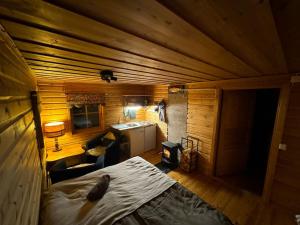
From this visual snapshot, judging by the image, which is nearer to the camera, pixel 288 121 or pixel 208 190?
pixel 288 121

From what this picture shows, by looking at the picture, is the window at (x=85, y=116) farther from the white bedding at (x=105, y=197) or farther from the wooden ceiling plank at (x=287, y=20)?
the wooden ceiling plank at (x=287, y=20)

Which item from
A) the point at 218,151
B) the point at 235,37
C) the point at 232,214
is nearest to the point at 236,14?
the point at 235,37

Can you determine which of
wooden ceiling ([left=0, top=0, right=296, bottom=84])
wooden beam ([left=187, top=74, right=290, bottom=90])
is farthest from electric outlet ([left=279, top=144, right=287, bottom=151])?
wooden ceiling ([left=0, top=0, right=296, bottom=84])

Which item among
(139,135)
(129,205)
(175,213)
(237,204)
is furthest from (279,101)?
(139,135)

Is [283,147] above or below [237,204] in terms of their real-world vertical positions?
above

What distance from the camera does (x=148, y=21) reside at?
2.15ft

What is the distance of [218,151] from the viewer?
127 inches

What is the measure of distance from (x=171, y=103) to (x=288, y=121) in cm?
254

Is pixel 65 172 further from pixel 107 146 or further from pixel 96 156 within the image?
pixel 107 146

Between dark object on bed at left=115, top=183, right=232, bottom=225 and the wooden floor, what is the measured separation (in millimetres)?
1044

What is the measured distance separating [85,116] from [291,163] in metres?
4.65

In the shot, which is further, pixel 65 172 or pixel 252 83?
pixel 252 83

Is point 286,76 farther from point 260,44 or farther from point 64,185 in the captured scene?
point 64,185

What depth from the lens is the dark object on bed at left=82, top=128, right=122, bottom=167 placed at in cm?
349
